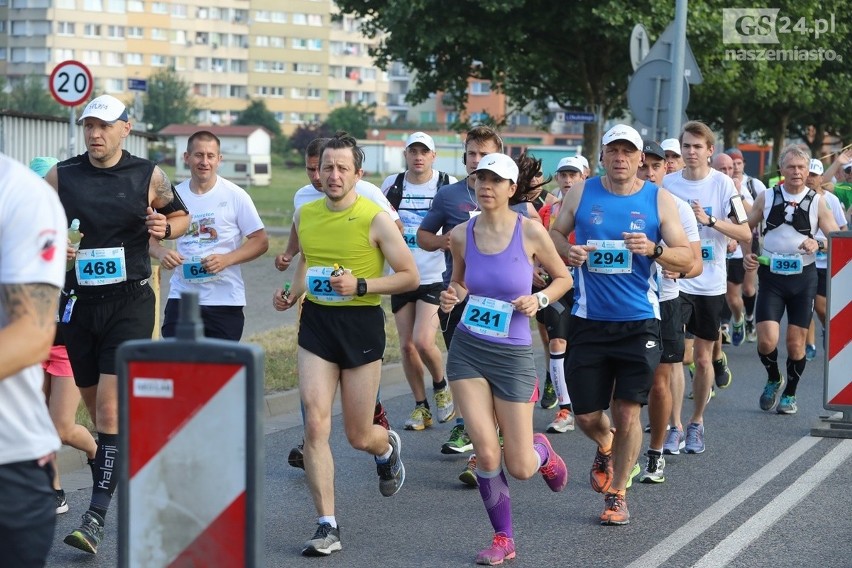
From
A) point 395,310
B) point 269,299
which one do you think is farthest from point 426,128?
point 395,310

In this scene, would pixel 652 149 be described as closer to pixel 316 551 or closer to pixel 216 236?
pixel 216 236

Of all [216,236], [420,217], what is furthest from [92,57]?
[216,236]

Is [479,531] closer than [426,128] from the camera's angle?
Yes

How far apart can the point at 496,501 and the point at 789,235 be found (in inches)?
225

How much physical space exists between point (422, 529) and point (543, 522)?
2.18 feet

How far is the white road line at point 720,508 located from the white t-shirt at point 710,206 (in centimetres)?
126

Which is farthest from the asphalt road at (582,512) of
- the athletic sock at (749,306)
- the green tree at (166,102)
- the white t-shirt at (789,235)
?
the green tree at (166,102)

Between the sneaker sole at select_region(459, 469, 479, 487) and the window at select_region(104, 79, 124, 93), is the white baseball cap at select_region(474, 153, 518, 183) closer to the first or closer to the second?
the sneaker sole at select_region(459, 469, 479, 487)

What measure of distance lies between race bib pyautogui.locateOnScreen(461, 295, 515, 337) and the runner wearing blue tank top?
0.73 meters

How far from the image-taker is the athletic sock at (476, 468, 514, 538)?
6.70 m

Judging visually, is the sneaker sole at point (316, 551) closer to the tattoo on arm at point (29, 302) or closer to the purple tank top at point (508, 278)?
the purple tank top at point (508, 278)

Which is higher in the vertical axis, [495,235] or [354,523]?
[495,235]

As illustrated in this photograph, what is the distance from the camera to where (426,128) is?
456 ft

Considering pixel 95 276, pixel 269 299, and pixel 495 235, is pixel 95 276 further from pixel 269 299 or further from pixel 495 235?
pixel 269 299
